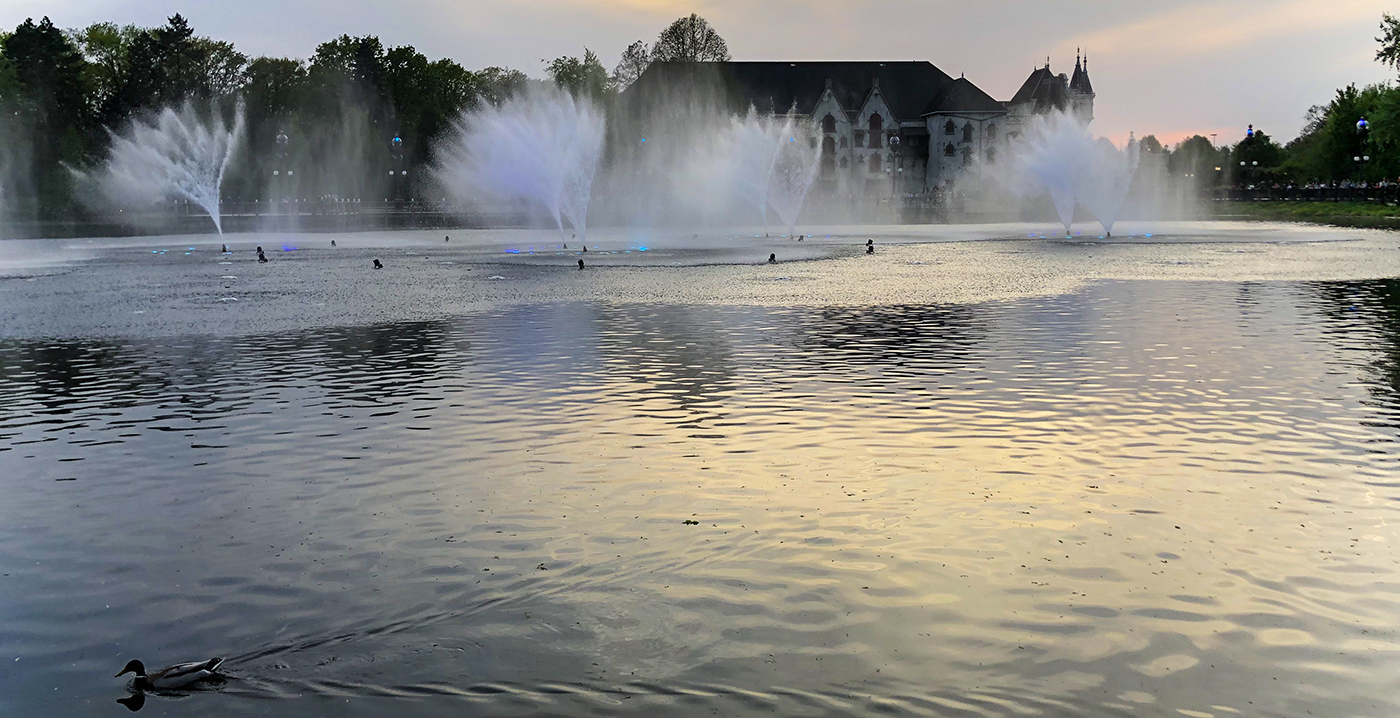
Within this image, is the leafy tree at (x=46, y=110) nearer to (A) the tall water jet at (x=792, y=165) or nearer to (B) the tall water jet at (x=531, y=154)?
(B) the tall water jet at (x=531, y=154)

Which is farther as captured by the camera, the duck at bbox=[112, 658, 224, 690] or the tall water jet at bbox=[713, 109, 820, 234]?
the tall water jet at bbox=[713, 109, 820, 234]

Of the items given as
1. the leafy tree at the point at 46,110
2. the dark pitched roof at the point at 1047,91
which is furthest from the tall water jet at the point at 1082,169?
the leafy tree at the point at 46,110

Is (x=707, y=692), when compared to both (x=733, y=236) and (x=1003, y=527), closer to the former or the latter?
(x=1003, y=527)

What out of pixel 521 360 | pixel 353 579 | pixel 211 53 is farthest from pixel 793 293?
pixel 211 53

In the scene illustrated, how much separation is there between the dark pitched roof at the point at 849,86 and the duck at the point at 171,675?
13469 cm

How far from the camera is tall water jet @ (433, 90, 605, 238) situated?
76500mm

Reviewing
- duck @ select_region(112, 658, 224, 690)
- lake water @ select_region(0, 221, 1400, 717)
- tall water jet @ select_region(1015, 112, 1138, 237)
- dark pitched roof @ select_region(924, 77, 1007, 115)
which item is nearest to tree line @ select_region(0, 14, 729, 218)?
dark pitched roof @ select_region(924, 77, 1007, 115)

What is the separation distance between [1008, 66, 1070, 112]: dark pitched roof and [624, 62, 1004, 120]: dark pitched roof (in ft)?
14.1

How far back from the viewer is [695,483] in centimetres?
1175

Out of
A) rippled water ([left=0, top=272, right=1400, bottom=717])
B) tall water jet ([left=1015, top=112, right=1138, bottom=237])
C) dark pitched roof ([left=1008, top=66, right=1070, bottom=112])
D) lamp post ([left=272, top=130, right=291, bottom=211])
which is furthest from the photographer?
dark pitched roof ([left=1008, top=66, right=1070, bottom=112])

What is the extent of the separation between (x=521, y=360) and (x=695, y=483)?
29.7 feet

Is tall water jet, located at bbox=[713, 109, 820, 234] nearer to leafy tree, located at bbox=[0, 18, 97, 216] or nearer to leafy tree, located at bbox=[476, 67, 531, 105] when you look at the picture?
leafy tree, located at bbox=[476, 67, 531, 105]

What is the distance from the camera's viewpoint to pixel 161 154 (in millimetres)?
104500

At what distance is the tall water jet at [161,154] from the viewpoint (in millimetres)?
102062
